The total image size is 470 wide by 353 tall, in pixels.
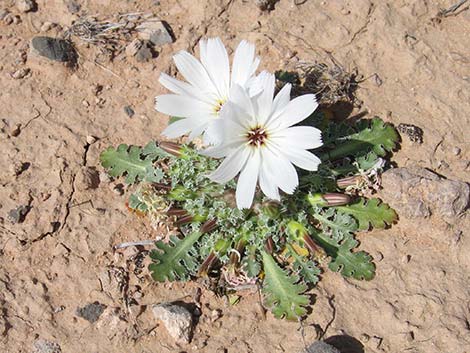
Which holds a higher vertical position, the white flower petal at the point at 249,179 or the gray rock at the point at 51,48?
the gray rock at the point at 51,48

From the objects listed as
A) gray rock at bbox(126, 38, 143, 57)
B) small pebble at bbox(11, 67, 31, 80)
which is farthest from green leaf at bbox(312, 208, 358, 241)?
small pebble at bbox(11, 67, 31, 80)

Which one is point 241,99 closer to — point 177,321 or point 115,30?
point 177,321

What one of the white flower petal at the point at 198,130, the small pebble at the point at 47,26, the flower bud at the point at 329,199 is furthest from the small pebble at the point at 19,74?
the flower bud at the point at 329,199

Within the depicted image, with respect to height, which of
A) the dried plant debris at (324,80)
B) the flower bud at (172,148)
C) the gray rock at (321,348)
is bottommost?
the gray rock at (321,348)

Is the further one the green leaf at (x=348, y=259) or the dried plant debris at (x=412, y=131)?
the dried plant debris at (x=412, y=131)

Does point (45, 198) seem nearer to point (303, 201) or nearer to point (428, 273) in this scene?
point (303, 201)

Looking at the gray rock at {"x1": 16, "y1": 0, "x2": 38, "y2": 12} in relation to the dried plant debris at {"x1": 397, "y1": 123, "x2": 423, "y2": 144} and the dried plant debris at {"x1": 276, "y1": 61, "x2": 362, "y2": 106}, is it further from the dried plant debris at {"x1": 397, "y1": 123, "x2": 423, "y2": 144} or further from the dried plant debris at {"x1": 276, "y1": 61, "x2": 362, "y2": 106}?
the dried plant debris at {"x1": 397, "y1": 123, "x2": 423, "y2": 144}

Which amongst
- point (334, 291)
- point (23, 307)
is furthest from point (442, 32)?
point (23, 307)

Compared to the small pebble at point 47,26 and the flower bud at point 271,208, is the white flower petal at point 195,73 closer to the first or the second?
the flower bud at point 271,208
